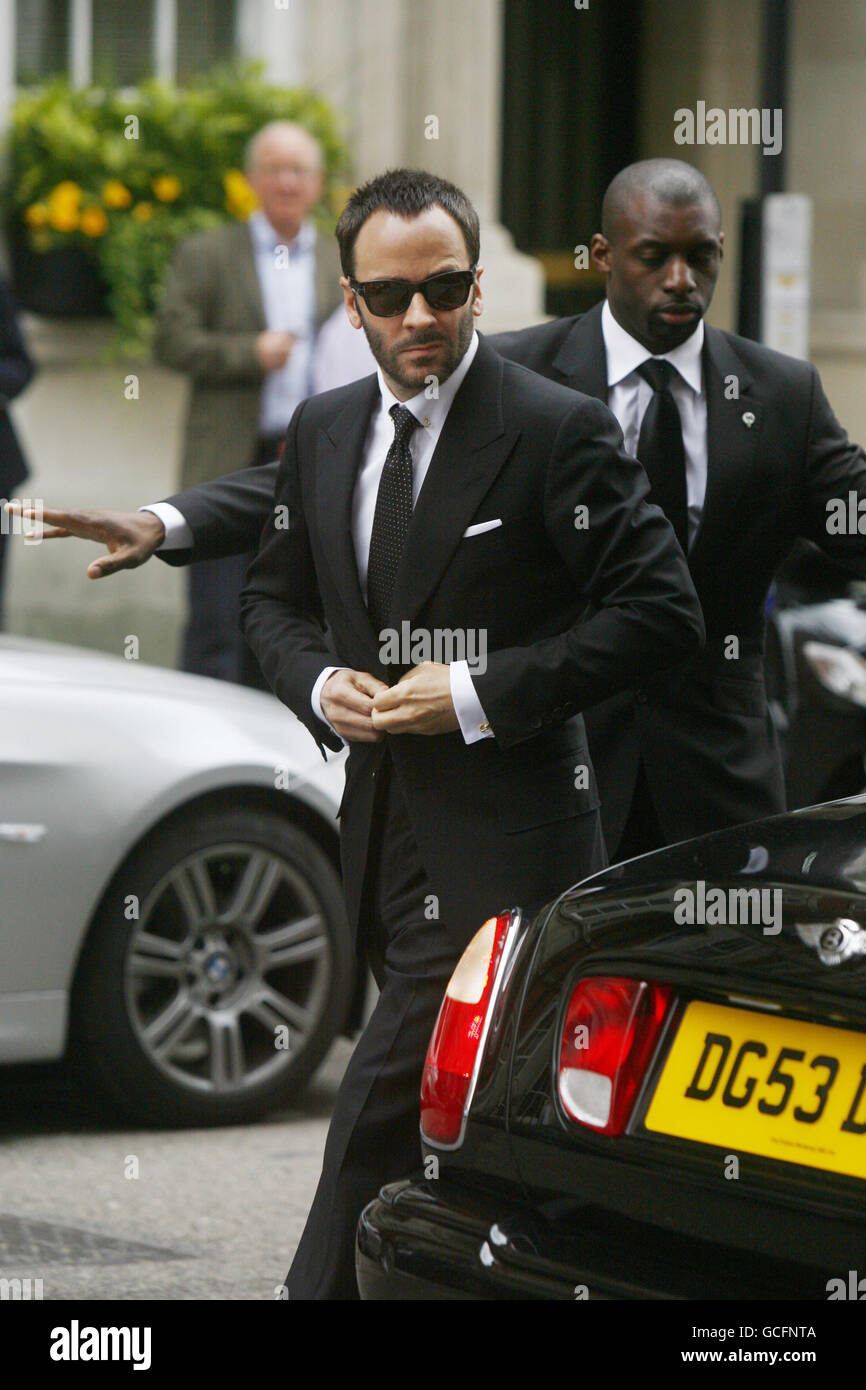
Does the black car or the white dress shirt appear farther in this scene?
the white dress shirt

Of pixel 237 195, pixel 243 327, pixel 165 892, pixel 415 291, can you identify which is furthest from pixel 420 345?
pixel 237 195

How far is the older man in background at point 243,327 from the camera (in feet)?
30.5

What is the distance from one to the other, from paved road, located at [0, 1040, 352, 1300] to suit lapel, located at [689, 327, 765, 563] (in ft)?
5.71

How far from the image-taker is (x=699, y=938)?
3.00 metres

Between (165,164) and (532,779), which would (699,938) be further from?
(165,164)

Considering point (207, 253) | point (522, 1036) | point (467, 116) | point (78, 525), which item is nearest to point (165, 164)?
point (467, 116)

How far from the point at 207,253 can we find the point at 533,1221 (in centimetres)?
692

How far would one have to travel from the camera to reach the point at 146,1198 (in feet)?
17.3

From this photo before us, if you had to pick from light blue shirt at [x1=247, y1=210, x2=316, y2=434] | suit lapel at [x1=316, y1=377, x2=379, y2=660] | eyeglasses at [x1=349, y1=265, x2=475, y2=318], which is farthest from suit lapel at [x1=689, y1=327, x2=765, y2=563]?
light blue shirt at [x1=247, y1=210, x2=316, y2=434]

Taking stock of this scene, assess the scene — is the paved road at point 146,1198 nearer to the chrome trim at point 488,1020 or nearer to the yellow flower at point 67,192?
the chrome trim at point 488,1020

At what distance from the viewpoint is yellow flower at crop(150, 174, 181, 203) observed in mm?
12102

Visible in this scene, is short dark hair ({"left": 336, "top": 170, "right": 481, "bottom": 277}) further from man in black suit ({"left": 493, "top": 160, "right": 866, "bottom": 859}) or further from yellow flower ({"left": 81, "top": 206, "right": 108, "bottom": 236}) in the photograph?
yellow flower ({"left": 81, "top": 206, "right": 108, "bottom": 236})

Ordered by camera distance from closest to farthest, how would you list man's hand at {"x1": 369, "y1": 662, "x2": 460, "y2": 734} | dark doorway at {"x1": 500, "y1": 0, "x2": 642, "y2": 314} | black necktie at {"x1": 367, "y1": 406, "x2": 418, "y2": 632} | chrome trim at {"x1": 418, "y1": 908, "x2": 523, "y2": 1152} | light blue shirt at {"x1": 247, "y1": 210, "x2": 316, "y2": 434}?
chrome trim at {"x1": 418, "y1": 908, "x2": 523, "y2": 1152}, man's hand at {"x1": 369, "y1": 662, "x2": 460, "y2": 734}, black necktie at {"x1": 367, "y1": 406, "x2": 418, "y2": 632}, light blue shirt at {"x1": 247, "y1": 210, "x2": 316, "y2": 434}, dark doorway at {"x1": 500, "y1": 0, "x2": 642, "y2": 314}

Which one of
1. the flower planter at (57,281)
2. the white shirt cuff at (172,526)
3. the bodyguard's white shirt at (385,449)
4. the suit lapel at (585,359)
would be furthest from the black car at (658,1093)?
the flower planter at (57,281)
